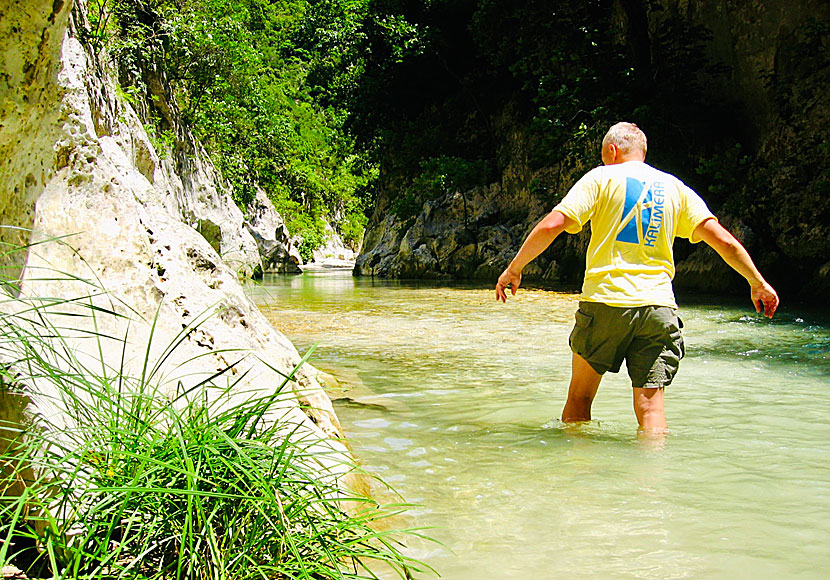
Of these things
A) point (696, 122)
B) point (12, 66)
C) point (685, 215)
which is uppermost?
point (696, 122)

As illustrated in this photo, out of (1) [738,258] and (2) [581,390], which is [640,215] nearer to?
(1) [738,258]

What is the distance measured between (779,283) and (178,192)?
12.3m

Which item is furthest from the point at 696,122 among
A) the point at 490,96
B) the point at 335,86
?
the point at 335,86

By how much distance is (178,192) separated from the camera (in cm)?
1502

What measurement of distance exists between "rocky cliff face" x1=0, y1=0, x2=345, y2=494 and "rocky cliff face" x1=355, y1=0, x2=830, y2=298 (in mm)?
12285

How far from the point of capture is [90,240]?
10.3 feet

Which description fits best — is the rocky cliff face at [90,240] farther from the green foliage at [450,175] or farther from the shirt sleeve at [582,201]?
the green foliage at [450,175]

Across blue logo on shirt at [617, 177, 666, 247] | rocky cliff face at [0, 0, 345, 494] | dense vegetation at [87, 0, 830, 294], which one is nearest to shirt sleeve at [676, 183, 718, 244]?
blue logo on shirt at [617, 177, 666, 247]

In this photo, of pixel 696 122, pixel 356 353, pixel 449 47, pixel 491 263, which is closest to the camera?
pixel 356 353

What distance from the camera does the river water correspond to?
2547 millimetres

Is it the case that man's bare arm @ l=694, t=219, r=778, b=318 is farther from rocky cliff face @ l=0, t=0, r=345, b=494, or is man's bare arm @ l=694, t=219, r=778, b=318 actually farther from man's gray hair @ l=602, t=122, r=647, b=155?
rocky cliff face @ l=0, t=0, r=345, b=494

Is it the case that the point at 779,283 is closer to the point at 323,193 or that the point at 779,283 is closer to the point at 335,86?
the point at 335,86

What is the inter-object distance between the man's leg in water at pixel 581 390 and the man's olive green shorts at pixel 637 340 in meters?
0.11


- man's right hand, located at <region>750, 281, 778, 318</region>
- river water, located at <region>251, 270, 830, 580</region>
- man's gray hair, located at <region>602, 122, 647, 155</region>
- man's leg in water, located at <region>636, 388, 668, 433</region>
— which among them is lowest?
river water, located at <region>251, 270, 830, 580</region>
